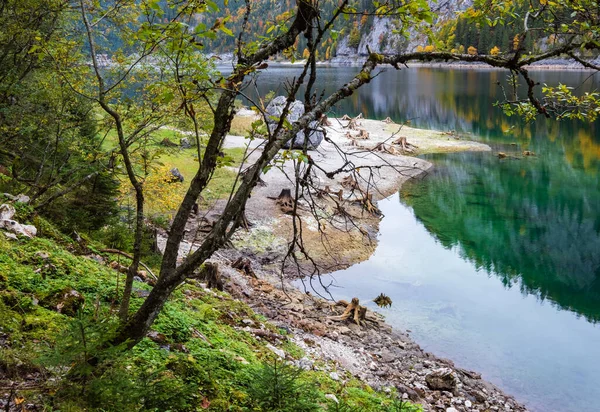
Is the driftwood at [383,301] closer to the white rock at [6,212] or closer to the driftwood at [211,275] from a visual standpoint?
the driftwood at [211,275]

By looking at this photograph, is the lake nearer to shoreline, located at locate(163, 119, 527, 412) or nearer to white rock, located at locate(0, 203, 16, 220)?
shoreline, located at locate(163, 119, 527, 412)

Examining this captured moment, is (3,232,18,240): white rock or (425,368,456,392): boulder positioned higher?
(3,232,18,240): white rock

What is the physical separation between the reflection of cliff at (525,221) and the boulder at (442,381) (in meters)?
9.57

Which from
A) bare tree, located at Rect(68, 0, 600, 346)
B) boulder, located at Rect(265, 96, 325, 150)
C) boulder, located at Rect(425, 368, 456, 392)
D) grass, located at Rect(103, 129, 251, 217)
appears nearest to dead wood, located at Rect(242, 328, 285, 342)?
boulder, located at Rect(265, 96, 325, 150)

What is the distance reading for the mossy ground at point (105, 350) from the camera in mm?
4289

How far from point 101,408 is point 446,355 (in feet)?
44.0

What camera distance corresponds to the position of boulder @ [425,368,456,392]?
1270 centimetres

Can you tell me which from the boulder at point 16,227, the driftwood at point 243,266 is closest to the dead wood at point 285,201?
the driftwood at point 243,266

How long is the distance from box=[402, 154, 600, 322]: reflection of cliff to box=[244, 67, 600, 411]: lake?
67 millimetres

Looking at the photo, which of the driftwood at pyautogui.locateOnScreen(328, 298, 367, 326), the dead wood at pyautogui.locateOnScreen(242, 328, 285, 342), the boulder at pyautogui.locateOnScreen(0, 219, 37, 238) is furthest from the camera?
the driftwood at pyautogui.locateOnScreen(328, 298, 367, 326)

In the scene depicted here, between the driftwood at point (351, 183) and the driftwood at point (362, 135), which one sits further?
the driftwood at point (362, 135)

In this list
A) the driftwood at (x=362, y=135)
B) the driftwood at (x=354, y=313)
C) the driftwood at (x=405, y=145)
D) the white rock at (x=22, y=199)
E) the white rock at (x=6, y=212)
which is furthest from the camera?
the driftwood at (x=362, y=135)

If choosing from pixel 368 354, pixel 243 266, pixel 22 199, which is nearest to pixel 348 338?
pixel 368 354

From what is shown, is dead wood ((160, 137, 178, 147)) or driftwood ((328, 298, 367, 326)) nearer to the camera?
dead wood ((160, 137, 178, 147))
